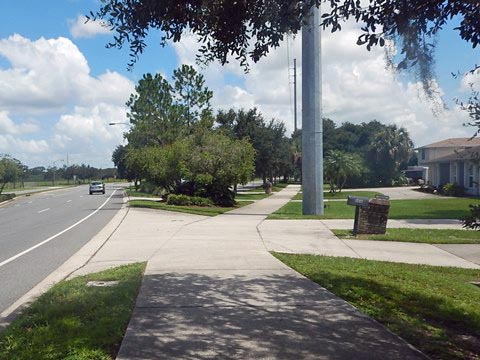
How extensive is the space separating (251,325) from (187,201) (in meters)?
25.7

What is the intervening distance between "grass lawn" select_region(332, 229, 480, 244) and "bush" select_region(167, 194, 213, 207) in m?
15.6

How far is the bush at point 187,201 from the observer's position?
3125 centimetres

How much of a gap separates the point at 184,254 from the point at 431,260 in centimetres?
505

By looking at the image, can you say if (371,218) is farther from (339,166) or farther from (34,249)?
(339,166)

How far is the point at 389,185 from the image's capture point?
6906 cm

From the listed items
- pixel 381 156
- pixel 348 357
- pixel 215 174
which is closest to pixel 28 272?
pixel 348 357

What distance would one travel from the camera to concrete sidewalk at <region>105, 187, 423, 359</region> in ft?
16.5

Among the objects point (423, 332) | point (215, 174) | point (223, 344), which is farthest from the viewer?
point (215, 174)

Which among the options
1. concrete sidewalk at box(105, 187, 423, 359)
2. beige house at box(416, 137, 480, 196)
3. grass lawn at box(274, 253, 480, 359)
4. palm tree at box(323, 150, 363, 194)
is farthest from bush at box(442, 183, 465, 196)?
concrete sidewalk at box(105, 187, 423, 359)

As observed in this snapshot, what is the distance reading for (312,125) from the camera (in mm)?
22484

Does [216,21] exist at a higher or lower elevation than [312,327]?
higher

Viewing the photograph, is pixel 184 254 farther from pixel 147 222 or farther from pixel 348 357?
pixel 147 222

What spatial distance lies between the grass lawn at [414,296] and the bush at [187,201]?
2047cm

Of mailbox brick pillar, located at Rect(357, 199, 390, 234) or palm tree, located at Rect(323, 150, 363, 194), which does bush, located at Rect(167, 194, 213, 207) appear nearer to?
mailbox brick pillar, located at Rect(357, 199, 390, 234)
